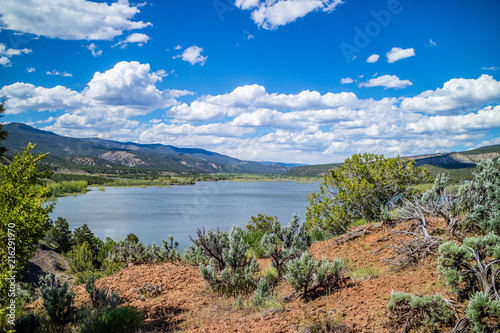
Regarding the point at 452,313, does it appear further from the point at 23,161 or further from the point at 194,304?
the point at 23,161

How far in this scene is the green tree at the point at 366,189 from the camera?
14.3 meters

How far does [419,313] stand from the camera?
12.9 feet

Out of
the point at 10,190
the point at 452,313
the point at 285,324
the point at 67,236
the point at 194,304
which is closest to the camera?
the point at 452,313

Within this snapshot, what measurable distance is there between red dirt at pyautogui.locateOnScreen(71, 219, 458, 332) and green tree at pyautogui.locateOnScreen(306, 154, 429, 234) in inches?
231

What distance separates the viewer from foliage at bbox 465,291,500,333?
3443mm

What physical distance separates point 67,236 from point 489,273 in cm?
3967

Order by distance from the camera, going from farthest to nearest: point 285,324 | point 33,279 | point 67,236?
1. point 67,236
2. point 33,279
3. point 285,324

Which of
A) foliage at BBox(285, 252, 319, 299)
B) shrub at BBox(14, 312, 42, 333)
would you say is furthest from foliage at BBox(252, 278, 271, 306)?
shrub at BBox(14, 312, 42, 333)

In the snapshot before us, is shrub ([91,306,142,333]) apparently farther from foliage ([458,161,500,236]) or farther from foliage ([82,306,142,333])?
foliage ([458,161,500,236])

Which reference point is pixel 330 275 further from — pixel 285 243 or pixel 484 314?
pixel 285 243

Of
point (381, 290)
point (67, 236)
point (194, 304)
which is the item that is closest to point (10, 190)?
point (194, 304)

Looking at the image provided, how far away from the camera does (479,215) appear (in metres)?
6.84

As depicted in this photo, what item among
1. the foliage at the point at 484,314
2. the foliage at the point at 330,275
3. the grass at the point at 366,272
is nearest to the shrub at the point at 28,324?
the foliage at the point at 330,275

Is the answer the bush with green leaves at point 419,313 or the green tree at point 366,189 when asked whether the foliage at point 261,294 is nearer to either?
the bush with green leaves at point 419,313
